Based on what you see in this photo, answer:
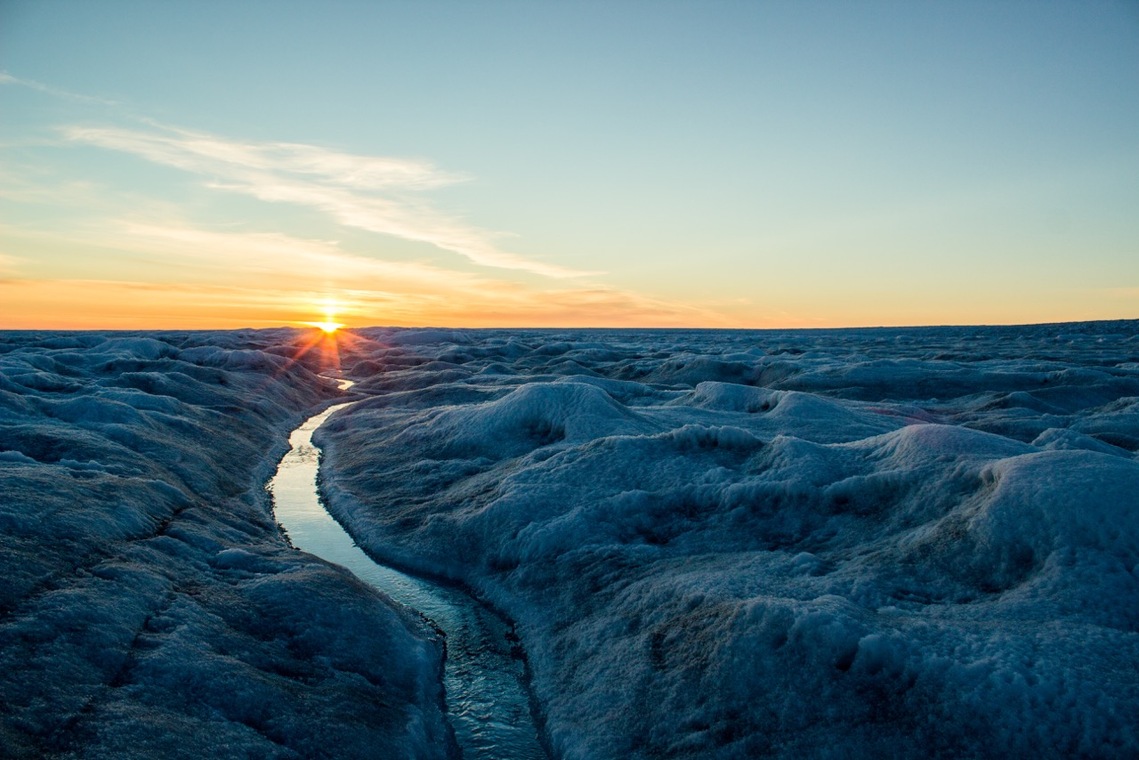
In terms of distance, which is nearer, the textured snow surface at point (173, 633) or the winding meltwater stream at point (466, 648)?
the textured snow surface at point (173, 633)

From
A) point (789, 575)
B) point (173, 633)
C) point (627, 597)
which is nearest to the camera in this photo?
point (173, 633)

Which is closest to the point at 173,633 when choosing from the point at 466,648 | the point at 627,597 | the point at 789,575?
the point at 466,648

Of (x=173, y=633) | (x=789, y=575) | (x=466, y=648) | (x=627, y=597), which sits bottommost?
(x=466, y=648)

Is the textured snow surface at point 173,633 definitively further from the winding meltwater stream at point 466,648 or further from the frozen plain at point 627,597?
the winding meltwater stream at point 466,648

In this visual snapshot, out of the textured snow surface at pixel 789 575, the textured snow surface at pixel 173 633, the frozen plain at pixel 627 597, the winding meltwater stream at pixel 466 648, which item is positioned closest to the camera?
the textured snow surface at pixel 173 633

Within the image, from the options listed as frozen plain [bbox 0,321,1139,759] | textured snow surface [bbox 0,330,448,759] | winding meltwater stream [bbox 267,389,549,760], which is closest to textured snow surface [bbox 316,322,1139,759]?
frozen plain [bbox 0,321,1139,759]

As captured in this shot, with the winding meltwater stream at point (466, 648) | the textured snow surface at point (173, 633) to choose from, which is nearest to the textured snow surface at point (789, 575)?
the winding meltwater stream at point (466, 648)

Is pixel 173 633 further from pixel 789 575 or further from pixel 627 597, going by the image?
pixel 789 575

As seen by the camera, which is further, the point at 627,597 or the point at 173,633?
the point at 627,597
